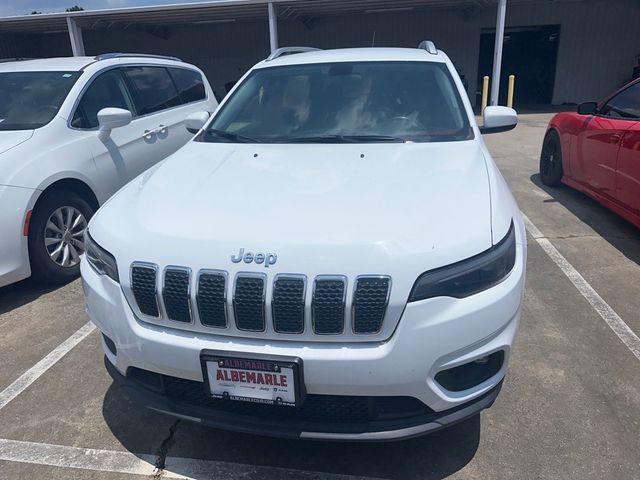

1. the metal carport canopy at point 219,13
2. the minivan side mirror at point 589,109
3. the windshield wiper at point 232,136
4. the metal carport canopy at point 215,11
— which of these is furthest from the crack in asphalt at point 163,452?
the metal carport canopy at point 215,11

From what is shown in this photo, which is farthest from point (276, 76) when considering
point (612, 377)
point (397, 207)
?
point (612, 377)

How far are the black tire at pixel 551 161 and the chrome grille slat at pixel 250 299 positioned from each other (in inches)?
220

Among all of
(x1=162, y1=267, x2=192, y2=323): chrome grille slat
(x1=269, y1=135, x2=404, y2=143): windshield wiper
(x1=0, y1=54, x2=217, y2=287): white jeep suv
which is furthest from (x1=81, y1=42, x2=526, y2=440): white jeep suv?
(x1=0, y1=54, x2=217, y2=287): white jeep suv

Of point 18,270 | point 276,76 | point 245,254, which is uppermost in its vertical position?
point 276,76

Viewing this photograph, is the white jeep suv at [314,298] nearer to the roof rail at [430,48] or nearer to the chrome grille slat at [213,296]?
the chrome grille slat at [213,296]

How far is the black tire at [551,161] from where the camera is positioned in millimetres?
6359

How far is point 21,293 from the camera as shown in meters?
4.07

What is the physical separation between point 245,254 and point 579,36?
20322 millimetres

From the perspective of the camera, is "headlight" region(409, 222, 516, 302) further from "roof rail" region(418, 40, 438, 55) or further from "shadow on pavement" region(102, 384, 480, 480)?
"roof rail" region(418, 40, 438, 55)

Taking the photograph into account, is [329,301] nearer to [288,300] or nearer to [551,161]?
[288,300]

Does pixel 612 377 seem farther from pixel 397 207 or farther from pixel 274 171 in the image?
pixel 274 171

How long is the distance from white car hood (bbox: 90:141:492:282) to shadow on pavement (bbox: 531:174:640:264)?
107 inches

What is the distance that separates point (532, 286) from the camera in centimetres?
393

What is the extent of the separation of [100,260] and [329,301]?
41.7 inches
